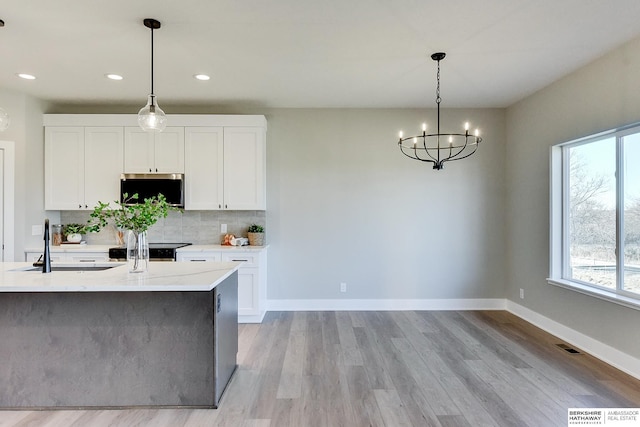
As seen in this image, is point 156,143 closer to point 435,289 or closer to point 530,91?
point 435,289

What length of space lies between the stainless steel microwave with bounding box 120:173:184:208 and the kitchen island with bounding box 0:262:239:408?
7.07 feet

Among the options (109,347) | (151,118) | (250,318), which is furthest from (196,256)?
(151,118)

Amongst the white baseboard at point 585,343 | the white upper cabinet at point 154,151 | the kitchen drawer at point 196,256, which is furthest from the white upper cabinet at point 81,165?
the white baseboard at point 585,343

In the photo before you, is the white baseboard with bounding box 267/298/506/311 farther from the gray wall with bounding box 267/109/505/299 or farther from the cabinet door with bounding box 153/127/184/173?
the cabinet door with bounding box 153/127/184/173

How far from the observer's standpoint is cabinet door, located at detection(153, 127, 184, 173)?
14.8ft

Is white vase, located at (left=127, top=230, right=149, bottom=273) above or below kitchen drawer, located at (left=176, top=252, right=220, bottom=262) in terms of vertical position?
above

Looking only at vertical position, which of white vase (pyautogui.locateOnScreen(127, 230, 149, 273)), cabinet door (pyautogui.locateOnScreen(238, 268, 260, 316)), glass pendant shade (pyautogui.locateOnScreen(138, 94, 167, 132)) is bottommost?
cabinet door (pyautogui.locateOnScreen(238, 268, 260, 316))

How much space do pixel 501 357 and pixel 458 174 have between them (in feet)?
8.06

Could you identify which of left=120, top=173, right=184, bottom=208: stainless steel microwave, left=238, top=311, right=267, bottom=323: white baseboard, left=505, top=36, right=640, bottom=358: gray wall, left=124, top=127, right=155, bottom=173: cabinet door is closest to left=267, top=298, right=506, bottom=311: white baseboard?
left=505, top=36, right=640, bottom=358: gray wall

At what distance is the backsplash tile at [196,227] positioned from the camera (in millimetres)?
4789

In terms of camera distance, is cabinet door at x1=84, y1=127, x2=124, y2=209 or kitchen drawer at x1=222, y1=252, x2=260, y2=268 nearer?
kitchen drawer at x1=222, y1=252, x2=260, y2=268

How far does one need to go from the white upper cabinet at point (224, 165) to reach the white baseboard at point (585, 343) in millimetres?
3516

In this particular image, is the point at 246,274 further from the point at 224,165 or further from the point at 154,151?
the point at 154,151

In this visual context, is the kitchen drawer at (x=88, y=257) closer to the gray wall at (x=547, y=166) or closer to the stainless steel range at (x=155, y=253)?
the stainless steel range at (x=155, y=253)
